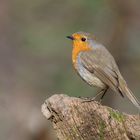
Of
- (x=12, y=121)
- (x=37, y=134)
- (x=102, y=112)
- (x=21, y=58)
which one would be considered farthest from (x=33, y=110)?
(x=102, y=112)

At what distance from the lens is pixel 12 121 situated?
12320 millimetres

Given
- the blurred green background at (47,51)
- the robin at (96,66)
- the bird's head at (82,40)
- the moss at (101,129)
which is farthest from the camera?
the blurred green background at (47,51)

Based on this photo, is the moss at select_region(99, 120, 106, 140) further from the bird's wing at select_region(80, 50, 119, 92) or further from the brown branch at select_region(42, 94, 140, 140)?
the bird's wing at select_region(80, 50, 119, 92)

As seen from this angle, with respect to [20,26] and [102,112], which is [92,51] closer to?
[102,112]

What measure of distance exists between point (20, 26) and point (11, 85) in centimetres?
147

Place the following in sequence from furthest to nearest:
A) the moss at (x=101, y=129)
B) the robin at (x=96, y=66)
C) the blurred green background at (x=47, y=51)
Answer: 1. the blurred green background at (x=47, y=51)
2. the robin at (x=96, y=66)
3. the moss at (x=101, y=129)

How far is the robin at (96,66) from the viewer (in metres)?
7.64

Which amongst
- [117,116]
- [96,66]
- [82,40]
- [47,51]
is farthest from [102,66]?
[47,51]

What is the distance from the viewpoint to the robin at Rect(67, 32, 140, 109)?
764 cm

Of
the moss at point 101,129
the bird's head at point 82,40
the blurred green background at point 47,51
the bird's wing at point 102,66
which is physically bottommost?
the moss at point 101,129

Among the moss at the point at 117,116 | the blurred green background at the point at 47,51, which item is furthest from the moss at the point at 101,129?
the blurred green background at the point at 47,51

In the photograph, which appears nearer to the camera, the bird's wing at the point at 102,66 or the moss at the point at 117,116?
the moss at the point at 117,116

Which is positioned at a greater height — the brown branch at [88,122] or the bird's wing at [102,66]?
the bird's wing at [102,66]

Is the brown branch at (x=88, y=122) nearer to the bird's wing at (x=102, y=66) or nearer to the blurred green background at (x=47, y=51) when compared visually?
the bird's wing at (x=102, y=66)
